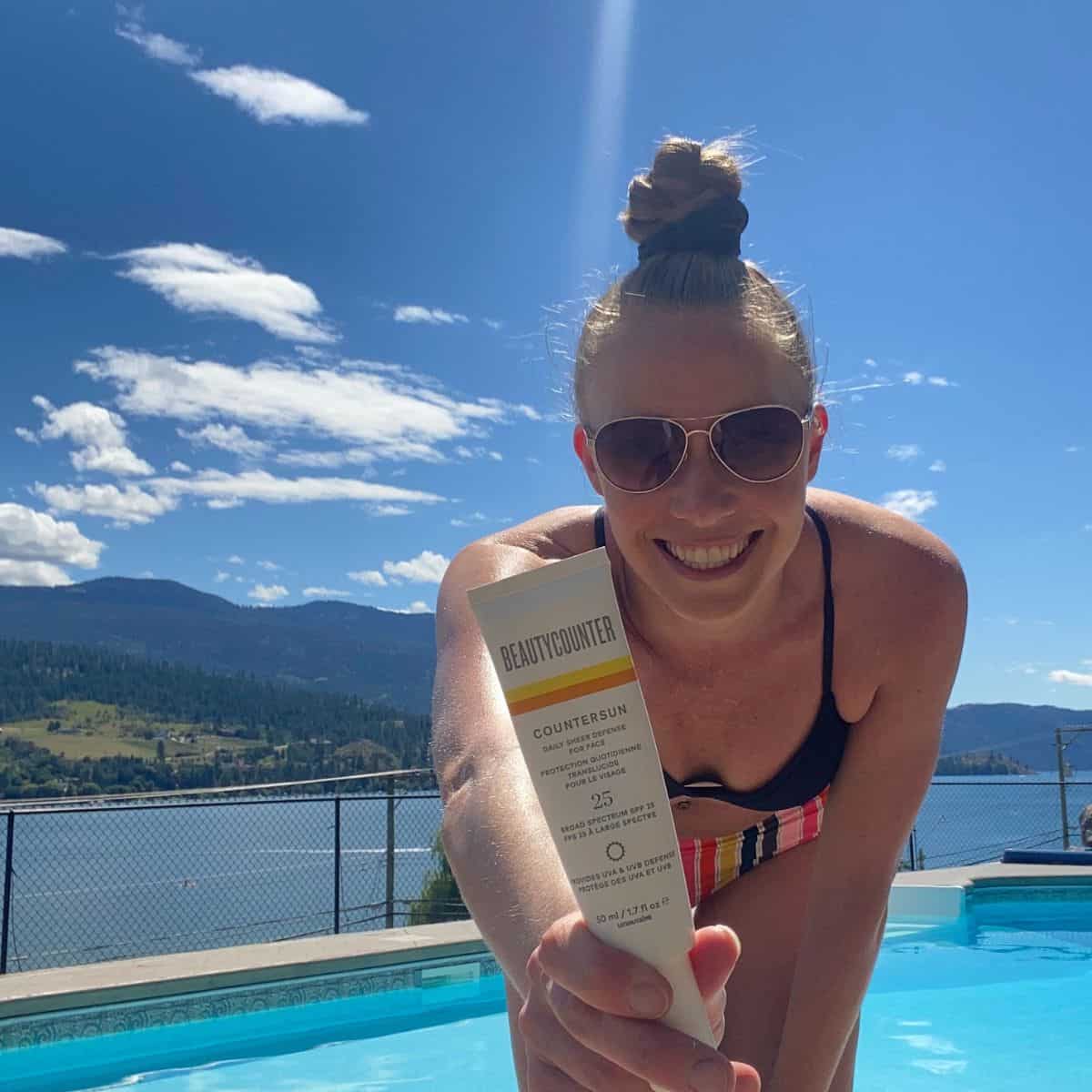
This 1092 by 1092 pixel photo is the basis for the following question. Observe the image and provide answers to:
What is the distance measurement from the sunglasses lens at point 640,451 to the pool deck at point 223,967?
4.92 meters

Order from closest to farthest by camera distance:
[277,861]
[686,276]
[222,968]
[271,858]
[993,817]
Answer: [686,276] < [222,968] < [271,858] < [277,861] < [993,817]

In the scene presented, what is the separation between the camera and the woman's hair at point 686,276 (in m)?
1.51

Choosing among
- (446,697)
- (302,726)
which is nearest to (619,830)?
(446,697)

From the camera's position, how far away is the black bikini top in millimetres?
1829

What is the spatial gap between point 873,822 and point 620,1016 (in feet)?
3.46

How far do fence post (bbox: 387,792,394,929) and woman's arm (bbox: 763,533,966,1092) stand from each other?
6663 mm

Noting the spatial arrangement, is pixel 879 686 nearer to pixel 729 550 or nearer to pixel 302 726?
pixel 729 550

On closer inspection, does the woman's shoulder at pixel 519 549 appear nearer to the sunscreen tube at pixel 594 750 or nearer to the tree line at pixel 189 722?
the sunscreen tube at pixel 594 750

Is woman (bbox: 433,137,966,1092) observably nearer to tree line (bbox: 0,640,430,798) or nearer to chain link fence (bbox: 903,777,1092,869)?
chain link fence (bbox: 903,777,1092,869)

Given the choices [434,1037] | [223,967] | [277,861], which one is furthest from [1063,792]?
[277,861]

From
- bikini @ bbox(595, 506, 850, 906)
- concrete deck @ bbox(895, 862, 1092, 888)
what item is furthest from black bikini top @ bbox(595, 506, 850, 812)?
concrete deck @ bbox(895, 862, 1092, 888)

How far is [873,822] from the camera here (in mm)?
1771

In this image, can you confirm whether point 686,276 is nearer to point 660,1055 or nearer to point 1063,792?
point 660,1055

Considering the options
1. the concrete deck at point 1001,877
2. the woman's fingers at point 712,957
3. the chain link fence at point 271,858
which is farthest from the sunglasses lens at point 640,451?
the concrete deck at point 1001,877
